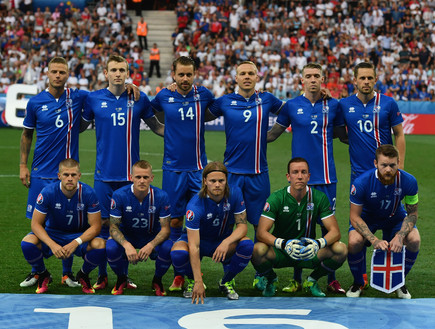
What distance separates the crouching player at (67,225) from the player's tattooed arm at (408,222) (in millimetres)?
2815

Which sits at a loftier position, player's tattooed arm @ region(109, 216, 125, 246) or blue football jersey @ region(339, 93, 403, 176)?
blue football jersey @ region(339, 93, 403, 176)

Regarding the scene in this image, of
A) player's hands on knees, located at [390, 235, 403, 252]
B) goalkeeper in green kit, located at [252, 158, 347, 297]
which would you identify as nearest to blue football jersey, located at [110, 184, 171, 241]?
goalkeeper in green kit, located at [252, 158, 347, 297]

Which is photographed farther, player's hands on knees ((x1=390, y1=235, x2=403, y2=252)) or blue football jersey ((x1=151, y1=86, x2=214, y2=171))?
blue football jersey ((x1=151, y1=86, x2=214, y2=171))

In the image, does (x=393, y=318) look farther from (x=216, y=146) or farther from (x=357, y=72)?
(x=216, y=146)

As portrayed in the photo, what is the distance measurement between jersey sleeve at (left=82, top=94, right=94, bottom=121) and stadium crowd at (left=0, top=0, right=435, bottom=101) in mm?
20451

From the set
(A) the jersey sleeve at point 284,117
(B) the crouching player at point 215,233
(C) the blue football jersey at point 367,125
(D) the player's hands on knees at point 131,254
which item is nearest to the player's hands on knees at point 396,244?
(C) the blue football jersey at point 367,125

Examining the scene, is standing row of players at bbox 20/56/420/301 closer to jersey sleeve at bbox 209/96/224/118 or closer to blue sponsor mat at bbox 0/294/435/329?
jersey sleeve at bbox 209/96/224/118

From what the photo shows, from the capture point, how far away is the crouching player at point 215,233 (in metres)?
6.27

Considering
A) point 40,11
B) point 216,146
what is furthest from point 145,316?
point 40,11

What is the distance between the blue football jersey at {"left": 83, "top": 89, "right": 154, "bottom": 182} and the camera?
277 inches

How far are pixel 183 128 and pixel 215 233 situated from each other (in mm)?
1264

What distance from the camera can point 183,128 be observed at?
284 inches

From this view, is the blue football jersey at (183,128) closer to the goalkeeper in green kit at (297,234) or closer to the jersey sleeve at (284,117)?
the jersey sleeve at (284,117)

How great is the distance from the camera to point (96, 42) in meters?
30.4
